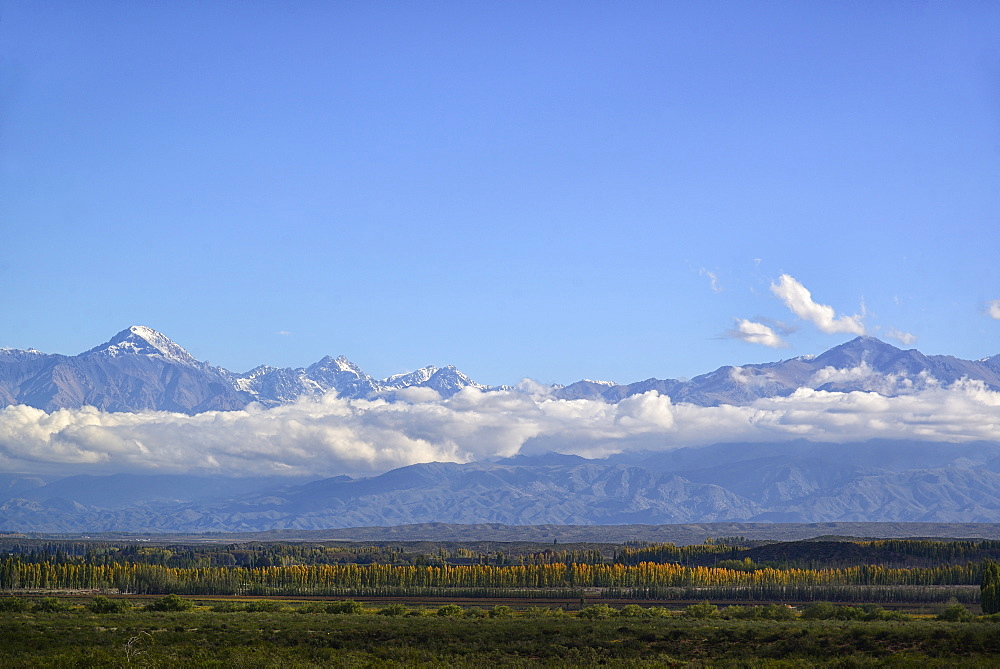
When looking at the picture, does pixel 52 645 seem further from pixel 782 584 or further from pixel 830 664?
pixel 782 584

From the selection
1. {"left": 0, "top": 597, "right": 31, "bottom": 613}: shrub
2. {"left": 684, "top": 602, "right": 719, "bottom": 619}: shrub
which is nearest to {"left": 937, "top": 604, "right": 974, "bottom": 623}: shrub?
{"left": 684, "top": 602, "right": 719, "bottom": 619}: shrub

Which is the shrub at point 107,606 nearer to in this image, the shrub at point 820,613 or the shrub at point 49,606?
the shrub at point 49,606

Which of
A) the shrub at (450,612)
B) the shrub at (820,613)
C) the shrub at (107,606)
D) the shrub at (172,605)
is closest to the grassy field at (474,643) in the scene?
the shrub at (107,606)

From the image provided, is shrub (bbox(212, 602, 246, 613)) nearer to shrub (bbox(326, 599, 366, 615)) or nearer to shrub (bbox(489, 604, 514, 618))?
shrub (bbox(326, 599, 366, 615))

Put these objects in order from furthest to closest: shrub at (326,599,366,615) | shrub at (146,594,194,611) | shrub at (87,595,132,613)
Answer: shrub at (146,594,194,611) → shrub at (326,599,366,615) → shrub at (87,595,132,613)

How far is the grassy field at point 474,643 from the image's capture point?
5831 cm

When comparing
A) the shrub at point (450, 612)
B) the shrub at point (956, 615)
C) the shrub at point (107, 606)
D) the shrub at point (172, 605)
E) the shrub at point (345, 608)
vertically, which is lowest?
the shrub at point (956, 615)

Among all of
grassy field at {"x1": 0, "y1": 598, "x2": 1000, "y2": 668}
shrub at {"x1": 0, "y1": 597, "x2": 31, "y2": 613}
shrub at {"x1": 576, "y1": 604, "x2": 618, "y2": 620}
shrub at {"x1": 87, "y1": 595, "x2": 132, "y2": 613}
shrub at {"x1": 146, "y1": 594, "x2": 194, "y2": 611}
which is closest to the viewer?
grassy field at {"x1": 0, "y1": 598, "x2": 1000, "y2": 668}

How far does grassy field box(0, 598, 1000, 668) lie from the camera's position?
191 ft

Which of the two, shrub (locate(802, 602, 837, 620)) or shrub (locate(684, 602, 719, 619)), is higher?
shrub (locate(684, 602, 719, 619))

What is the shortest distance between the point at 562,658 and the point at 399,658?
9.35m

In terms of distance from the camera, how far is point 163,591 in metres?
193

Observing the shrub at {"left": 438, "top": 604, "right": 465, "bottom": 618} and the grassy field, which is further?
the shrub at {"left": 438, "top": 604, "right": 465, "bottom": 618}

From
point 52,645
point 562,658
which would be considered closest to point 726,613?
point 562,658
